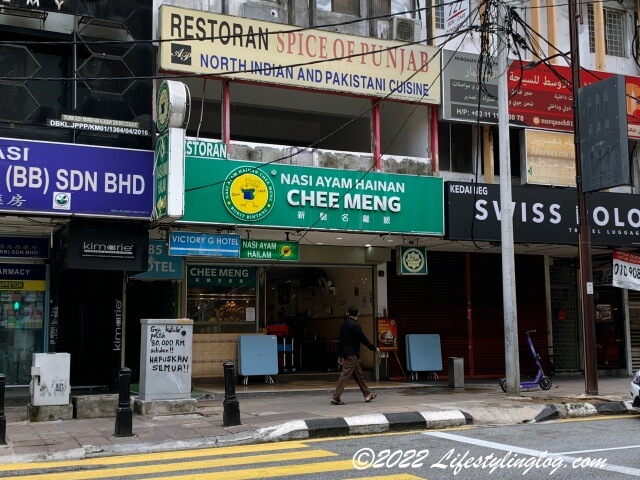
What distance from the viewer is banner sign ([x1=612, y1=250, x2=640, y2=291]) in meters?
19.4

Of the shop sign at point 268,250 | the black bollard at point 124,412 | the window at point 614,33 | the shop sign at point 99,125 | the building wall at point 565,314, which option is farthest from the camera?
the building wall at point 565,314

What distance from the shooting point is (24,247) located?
1662 centimetres

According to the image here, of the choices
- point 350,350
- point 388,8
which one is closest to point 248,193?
point 350,350

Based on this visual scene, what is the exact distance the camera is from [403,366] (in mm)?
20297

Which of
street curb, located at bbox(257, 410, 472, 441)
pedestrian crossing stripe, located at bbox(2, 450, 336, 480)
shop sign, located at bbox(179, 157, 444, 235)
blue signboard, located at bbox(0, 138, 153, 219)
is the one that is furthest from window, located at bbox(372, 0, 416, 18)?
pedestrian crossing stripe, located at bbox(2, 450, 336, 480)

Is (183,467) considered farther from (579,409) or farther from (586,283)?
(586,283)

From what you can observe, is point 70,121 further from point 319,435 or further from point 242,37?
point 319,435

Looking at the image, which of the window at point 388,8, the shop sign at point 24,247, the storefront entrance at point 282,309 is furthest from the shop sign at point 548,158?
the shop sign at point 24,247

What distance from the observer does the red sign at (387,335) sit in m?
19.7

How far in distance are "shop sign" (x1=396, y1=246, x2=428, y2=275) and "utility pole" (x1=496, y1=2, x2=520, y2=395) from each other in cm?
343

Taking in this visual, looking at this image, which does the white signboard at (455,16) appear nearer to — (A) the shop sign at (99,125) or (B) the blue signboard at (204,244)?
(B) the blue signboard at (204,244)

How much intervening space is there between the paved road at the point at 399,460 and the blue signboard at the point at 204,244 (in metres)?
5.48

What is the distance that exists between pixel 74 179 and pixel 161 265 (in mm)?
3057

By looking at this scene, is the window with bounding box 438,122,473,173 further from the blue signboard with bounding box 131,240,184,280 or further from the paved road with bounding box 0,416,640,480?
the paved road with bounding box 0,416,640,480
